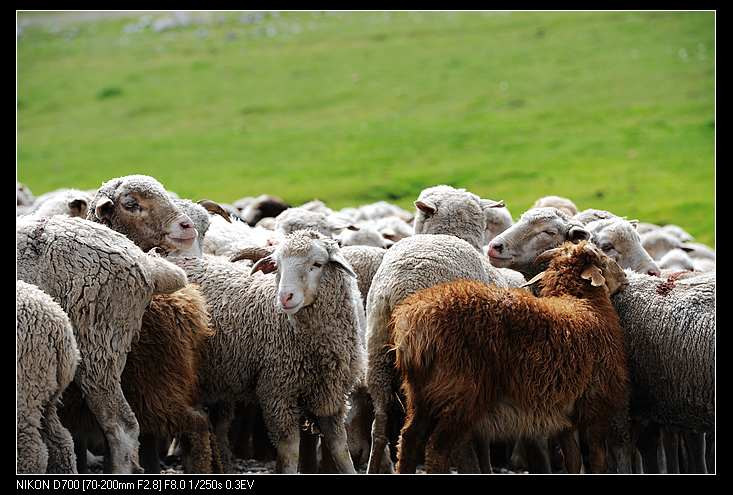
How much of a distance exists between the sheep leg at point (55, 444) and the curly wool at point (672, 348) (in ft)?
12.6

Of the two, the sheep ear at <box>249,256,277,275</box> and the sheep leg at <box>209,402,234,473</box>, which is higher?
the sheep ear at <box>249,256,277,275</box>

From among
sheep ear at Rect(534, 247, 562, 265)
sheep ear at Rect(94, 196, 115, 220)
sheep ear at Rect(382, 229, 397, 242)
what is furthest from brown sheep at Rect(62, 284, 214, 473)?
sheep ear at Rect(382, 229, 397, 242)

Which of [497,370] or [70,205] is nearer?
[497,370]

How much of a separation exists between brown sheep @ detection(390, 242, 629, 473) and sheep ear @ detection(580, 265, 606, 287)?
1.17 ft

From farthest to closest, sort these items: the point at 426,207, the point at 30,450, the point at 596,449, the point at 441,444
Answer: the point at 426,207
the point at 596,449
the point at 441,444
the point at 30,450

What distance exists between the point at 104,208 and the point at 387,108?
3892 centimetres

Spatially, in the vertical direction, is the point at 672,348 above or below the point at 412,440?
above

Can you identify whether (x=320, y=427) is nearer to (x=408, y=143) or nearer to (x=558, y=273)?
(x=558, y=273)

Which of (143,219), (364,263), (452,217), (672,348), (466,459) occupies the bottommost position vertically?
(466,459)

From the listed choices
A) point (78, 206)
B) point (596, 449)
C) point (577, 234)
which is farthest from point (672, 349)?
point (78, 206)

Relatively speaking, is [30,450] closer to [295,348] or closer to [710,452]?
[295,348]

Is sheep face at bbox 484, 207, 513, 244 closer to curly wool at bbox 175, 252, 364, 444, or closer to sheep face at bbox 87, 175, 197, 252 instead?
curly wool at bbox 175, 252, 364, 444

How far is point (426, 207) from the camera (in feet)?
29.8

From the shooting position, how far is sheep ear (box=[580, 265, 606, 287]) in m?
7.38
